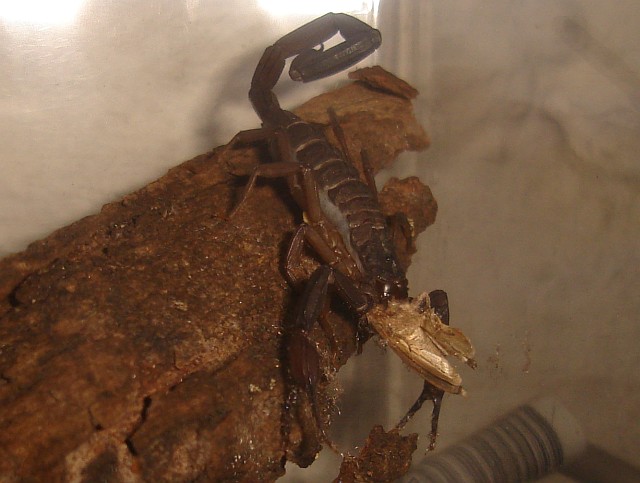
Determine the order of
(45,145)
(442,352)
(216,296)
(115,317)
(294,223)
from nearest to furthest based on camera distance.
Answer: (115,317), (216,296), (442,352), (294,223), (45,145)

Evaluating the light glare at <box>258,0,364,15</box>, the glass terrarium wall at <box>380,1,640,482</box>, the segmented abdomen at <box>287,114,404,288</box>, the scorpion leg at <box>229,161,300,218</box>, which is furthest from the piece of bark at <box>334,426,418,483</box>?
the light glare at <box>258,0,364,15</box>

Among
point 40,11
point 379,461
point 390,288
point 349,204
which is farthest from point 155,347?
point 40,11

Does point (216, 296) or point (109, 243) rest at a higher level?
point (109, 243)

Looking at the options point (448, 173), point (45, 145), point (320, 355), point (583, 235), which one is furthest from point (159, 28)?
point (583, 235)

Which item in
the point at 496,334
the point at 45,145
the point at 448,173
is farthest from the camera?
the point at 448,173

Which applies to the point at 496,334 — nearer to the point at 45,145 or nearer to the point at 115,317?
the point at 115,317

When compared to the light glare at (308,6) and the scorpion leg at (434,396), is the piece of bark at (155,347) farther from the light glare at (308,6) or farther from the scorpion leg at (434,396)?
the light glare at (308,6)
